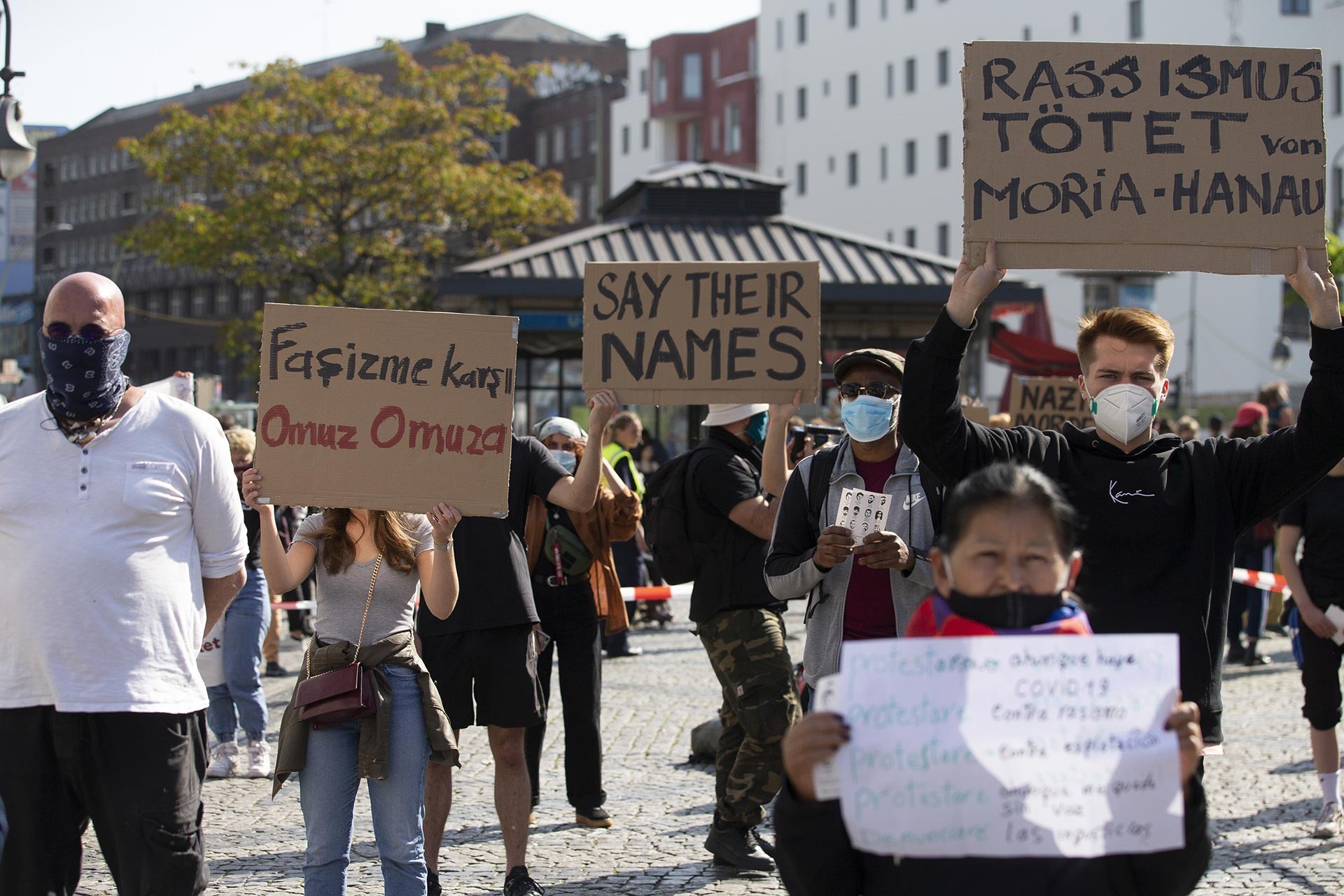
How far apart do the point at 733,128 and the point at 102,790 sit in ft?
254

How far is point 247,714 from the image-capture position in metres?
8.65

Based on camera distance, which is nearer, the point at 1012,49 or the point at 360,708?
the point at 1012,49

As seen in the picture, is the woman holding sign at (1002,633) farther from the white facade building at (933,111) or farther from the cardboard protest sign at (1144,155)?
the white facade building at (933,111)

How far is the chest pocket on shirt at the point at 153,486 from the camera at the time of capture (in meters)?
4.08

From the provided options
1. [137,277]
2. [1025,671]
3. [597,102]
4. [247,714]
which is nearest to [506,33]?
[597,102]

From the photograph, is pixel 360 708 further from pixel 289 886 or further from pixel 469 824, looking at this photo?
pixel 469 824

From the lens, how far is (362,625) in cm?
508

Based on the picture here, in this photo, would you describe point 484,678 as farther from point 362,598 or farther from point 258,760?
point 258,760

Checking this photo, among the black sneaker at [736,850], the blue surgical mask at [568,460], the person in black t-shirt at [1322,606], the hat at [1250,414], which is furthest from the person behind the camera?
the hat at [1250,414]

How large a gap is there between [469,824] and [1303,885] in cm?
359

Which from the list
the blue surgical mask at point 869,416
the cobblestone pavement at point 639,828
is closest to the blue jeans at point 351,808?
the cobblestone pavement at point 639,828

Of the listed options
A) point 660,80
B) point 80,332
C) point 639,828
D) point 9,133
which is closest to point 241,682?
point 639,828

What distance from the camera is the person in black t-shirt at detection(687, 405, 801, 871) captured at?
6.39 metres

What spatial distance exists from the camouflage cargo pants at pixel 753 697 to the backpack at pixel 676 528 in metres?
0.25
